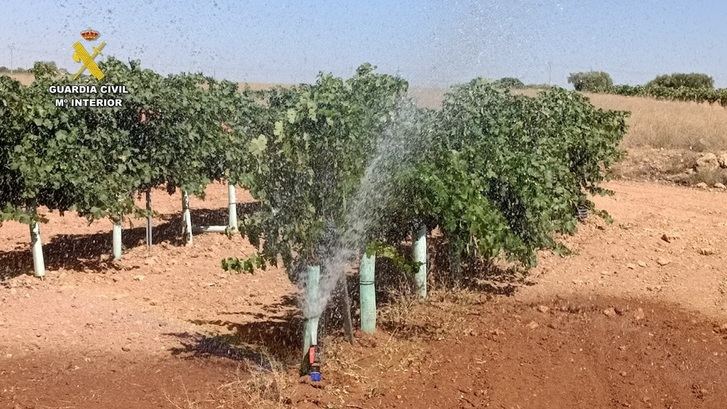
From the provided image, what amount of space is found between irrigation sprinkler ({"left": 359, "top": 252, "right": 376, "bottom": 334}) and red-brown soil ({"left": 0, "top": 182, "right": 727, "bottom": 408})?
0.17 m

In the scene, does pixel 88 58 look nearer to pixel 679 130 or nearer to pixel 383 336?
pixel 383 336

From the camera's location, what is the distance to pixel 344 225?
561 cm

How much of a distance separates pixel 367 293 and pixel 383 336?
45 cm

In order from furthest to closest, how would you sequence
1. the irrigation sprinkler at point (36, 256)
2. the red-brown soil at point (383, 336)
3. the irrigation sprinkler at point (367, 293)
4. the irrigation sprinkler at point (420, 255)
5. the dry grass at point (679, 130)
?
the dry grass at point (679, 130) → the irrigation sprinkler at point (36, 256) → the irrigation sprinkler at point (420, 255) → the irrigation sprinkler at point (367, 293) → the red-brown soil at point (383, 336)

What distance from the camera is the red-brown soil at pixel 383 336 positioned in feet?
18.5

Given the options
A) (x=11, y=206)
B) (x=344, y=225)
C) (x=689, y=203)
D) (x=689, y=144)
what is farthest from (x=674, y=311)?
(x=689, y=144)

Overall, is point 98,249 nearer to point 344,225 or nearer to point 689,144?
point 344,225

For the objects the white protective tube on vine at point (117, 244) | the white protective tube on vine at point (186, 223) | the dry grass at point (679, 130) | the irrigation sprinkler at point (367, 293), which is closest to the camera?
the irrigation sprinkler at point (367, 293)

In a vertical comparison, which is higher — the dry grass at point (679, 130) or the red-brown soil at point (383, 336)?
the dry grass at point (679, 130)

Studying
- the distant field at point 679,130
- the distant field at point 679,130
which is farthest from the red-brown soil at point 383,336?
the distant field at point 679,130

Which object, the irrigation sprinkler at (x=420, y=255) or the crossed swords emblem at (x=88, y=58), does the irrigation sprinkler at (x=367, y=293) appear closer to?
the irrigation sprinkler at (x=420, y=255)

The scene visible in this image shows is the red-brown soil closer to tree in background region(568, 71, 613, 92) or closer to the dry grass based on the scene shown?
the dry grass

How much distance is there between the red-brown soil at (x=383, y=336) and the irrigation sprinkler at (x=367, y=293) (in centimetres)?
17

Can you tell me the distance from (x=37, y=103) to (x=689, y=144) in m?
16.8
